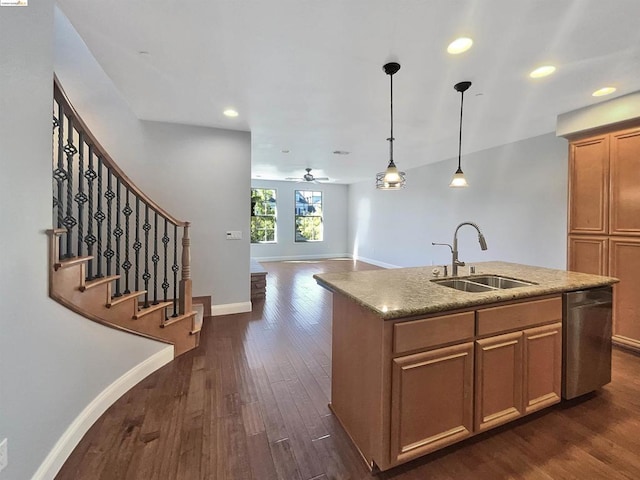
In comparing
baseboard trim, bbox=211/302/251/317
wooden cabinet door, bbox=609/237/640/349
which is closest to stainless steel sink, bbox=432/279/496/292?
wooden cabinet door, bbox=609/237/640/349

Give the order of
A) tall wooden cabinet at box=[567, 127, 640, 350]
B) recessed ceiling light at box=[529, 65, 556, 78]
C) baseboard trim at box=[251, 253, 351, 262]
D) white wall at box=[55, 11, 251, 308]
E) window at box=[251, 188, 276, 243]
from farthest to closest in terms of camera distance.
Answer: baseboard trim at box=[251, 253, 351, 262]
window at box=[251, 188, 276, 243]
white wall at box=[55, 11, 251, 308]
tall wooden cabinet at box=[567, 127, 640, 350]
recessed ceiling light at box=[529, 65, 556, 78]

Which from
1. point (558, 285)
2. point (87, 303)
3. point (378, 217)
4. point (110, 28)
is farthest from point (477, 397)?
Result: point (378, 217)

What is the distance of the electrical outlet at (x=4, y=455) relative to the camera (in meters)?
1.16

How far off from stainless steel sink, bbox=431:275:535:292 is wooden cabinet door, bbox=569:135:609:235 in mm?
1900

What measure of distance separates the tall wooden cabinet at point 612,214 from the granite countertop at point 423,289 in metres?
1.29

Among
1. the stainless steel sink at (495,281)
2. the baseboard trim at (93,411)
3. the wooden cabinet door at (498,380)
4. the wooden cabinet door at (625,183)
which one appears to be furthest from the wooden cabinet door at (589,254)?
the baseboard trim at (93,411)

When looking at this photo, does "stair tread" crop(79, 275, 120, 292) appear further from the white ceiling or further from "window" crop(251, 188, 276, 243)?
"window" crop(251, 188, 276, 243)

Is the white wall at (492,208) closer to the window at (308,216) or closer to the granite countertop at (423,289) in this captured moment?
the granite countertop at (423,289)

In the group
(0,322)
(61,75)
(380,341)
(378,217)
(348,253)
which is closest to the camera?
(0,322)

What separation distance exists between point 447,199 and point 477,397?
16.5 ft

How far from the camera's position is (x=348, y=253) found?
1063 cm

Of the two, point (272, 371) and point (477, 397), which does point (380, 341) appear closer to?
point (477, 397)

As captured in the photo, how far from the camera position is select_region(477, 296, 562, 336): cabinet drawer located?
1.68 meters

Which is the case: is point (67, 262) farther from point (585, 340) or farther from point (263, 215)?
point (263, 215)
